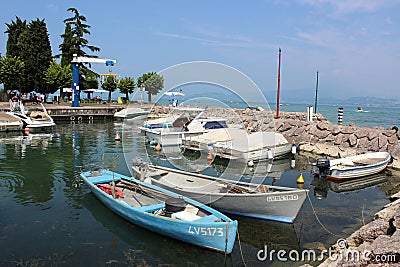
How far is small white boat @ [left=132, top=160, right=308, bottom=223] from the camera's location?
1013 cm

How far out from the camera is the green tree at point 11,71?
43156 millimetres

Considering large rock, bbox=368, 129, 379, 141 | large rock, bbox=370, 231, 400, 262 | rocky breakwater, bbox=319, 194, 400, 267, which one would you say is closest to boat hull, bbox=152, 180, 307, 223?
rocky breakwater, bbox=319, 194, 400, 267

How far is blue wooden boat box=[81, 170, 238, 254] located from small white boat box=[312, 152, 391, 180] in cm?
842

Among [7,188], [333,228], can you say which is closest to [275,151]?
[333,228]

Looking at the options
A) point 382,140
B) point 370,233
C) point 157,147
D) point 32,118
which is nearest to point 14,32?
point 32,118

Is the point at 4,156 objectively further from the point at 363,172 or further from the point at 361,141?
the point at 361,141

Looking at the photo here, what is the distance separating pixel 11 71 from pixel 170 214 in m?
42.4

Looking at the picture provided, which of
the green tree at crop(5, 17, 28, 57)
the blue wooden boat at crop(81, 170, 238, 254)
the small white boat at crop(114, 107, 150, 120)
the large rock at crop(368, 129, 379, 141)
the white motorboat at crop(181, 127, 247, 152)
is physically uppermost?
the green tree at crop(5, 17, 28, 57)

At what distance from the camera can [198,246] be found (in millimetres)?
8750

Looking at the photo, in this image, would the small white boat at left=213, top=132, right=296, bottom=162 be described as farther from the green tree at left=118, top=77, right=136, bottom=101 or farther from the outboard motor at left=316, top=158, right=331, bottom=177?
the green tree at left=118, top=77, right=136, bottom=101

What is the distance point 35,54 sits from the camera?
49.7m

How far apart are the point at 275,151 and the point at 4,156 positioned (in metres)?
16.1

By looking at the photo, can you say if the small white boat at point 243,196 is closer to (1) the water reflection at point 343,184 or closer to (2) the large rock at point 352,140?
(1) the water reflection at point 343,184

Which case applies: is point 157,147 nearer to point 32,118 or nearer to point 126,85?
point 32,118
